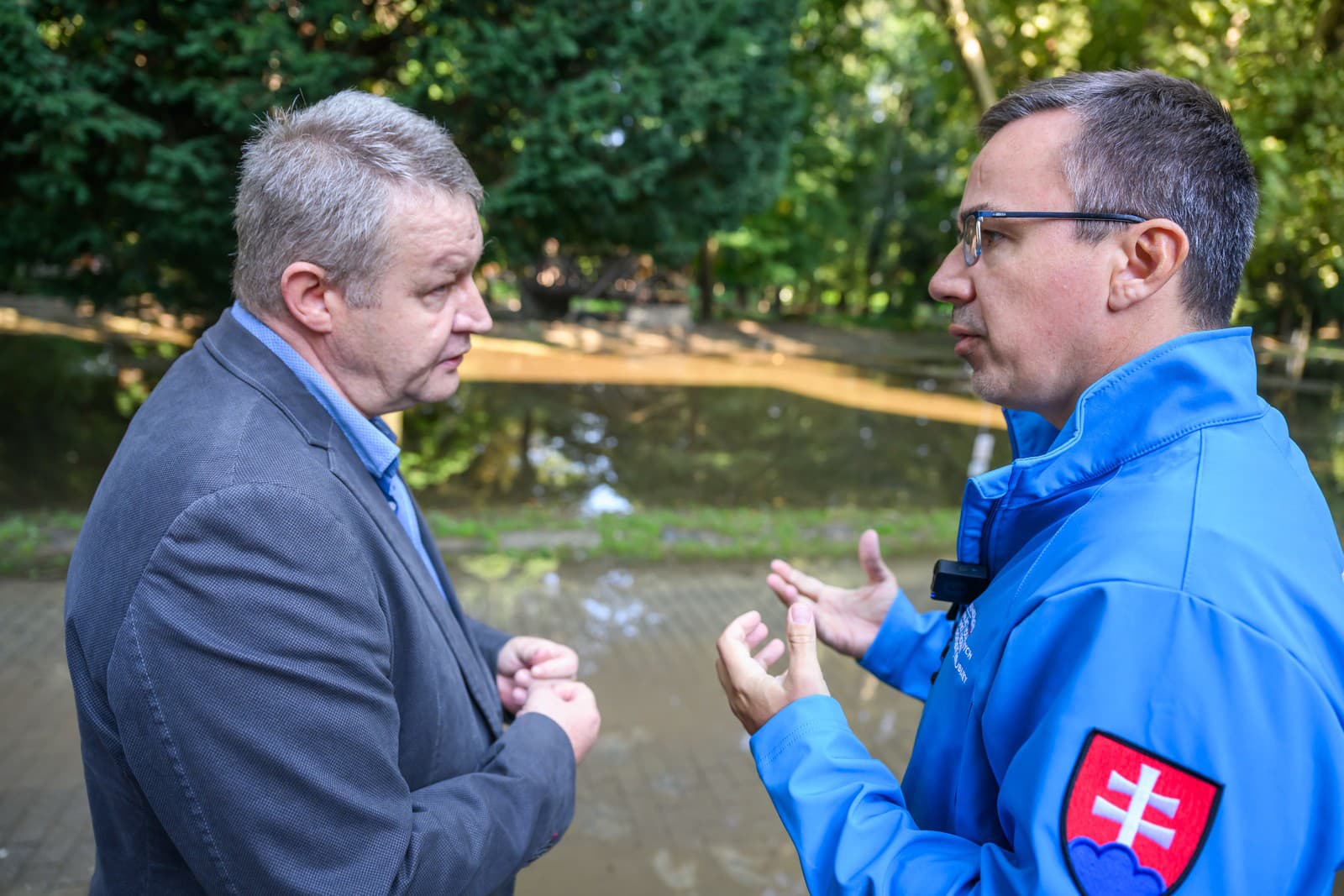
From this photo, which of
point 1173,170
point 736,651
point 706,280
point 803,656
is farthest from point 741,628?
point 706,280

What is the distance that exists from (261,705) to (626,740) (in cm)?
340

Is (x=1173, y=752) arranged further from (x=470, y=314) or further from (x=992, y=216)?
(x=470, y=314)

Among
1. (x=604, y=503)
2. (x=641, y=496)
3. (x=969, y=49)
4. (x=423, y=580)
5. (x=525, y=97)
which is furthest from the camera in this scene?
(x=969, y=49)

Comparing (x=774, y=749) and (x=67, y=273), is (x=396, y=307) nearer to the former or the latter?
(x=774, y=749)

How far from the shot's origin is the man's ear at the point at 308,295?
183 cm

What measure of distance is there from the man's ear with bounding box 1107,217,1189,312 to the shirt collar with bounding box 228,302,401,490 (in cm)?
139

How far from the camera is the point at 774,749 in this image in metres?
1.69

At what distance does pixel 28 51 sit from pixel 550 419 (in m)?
8.11

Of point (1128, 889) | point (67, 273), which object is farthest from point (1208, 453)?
point (67, 273)

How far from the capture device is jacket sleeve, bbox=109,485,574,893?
1.46 metres

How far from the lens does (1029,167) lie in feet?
5.44

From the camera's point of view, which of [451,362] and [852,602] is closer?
[451,362]

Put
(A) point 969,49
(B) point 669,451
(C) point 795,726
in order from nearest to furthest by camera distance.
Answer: (C) point 795,726 < (A) point 969,49 < (B) point 669,451

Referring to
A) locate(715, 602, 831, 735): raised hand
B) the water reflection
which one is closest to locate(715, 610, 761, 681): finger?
locate(715, 602, 831, 735): raised hand
